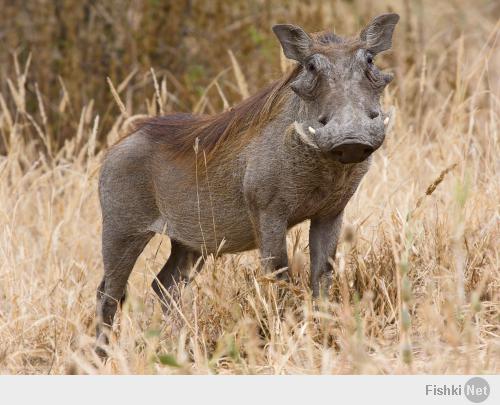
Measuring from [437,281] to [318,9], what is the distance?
3894 millimetres

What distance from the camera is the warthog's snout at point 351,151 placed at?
10.6 ft

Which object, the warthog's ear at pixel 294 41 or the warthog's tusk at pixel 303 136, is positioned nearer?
the warthog's tusk at pixel 303 136

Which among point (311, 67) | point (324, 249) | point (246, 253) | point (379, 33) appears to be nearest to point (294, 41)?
point (311, 67)

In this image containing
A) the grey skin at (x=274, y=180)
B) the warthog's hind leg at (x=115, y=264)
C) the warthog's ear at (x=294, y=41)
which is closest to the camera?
the grey skin at (x=274, y=180)

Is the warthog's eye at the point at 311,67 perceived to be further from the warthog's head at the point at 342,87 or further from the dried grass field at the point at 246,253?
the dried grass field at the point at 246,253

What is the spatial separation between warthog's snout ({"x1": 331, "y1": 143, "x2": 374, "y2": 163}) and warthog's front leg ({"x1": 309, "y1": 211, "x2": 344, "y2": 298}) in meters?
0.63

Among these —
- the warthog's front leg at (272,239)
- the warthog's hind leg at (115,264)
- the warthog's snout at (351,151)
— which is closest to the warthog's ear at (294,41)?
the warthog's snout at (351,151)

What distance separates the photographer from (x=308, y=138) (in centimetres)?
348

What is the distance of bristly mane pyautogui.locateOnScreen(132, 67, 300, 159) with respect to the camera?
3.87m

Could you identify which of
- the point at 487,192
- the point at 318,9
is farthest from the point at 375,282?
the point at 318,9

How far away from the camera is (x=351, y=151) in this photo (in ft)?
10.7

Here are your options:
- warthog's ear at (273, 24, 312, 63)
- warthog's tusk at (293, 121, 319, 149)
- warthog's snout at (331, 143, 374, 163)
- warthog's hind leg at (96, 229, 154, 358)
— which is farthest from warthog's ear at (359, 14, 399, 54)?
warthog's hind leg at (96, 229, 154, 358)

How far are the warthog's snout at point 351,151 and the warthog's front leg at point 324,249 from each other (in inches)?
24.7

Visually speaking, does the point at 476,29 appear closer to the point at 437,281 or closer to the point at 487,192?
the point at 487,192
